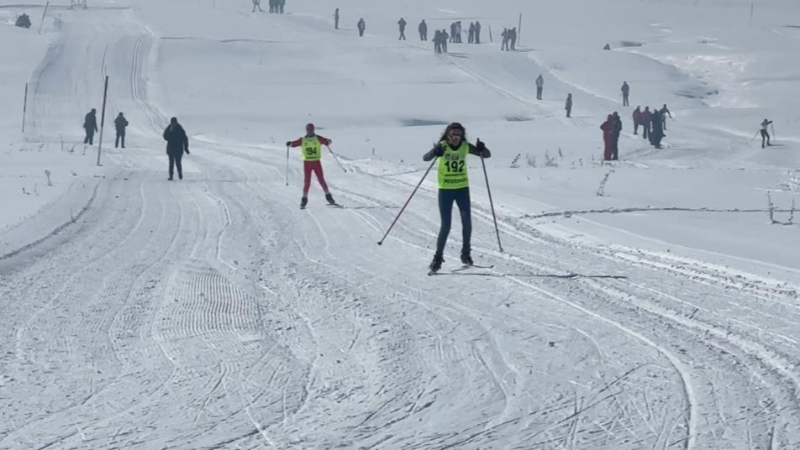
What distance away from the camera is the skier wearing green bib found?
1205cm

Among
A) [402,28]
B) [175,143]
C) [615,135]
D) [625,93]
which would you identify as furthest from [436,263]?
[402,28]

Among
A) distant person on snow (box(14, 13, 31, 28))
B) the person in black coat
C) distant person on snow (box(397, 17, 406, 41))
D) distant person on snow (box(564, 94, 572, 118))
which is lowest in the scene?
the person in black coat

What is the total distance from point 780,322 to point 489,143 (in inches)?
1125

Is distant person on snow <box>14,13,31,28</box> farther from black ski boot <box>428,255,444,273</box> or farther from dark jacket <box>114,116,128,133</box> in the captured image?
black ski boot <box>428,255,444,273</box>

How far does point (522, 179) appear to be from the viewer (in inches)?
910

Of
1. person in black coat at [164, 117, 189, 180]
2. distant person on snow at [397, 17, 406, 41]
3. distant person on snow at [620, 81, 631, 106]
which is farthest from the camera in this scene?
distant person on snow at [397, 17, 406, 41]

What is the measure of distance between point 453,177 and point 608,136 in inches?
850

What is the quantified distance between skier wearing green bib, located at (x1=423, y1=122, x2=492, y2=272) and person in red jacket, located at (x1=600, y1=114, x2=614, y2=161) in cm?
2105

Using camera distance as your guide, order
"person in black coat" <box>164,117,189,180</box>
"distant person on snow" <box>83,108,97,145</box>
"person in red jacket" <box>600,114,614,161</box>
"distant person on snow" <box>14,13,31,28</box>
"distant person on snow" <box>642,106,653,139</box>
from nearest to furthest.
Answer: "person in black coat" <box>164,117,189,180</box> < "person in red jacket" <box>600,114,614,161</box> < "distant person on snow" <box>83,108,97,145</box> < "distant person on snow" <box>642,106,653,139</box> < "distant person on snow" <box>14,13,31,28</box>

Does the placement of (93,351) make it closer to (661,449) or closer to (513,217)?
(661,449)

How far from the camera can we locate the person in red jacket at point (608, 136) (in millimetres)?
32781

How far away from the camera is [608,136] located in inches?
1299

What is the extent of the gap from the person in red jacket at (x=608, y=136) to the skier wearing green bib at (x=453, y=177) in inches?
829

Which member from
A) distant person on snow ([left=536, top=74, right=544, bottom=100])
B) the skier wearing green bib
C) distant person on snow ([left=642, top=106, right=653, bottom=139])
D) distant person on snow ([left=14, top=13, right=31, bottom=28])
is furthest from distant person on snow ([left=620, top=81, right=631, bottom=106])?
the skier wearing green bib
